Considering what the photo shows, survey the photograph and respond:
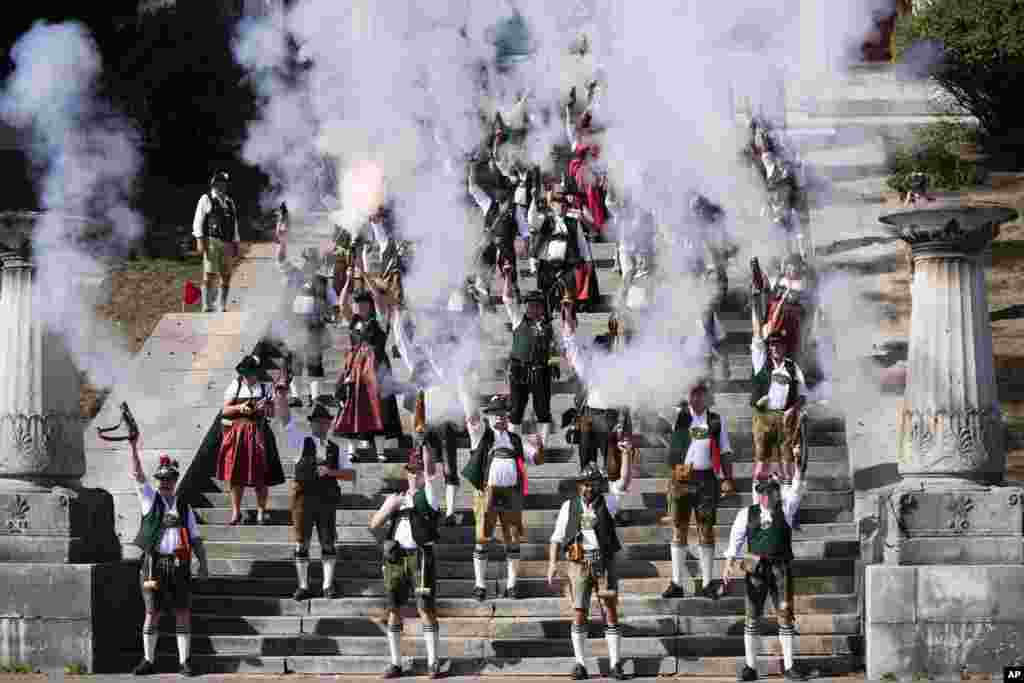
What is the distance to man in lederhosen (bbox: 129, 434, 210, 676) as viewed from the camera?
75.2 feet

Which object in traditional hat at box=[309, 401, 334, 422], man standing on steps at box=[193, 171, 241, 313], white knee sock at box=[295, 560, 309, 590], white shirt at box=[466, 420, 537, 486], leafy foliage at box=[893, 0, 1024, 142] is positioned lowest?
white knee sock at box=[295, 560, 309, 590]

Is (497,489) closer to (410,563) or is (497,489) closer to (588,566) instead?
(410,563)

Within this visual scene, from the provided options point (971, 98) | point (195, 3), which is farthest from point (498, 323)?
point (195, 3)

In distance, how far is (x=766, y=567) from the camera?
72.4ft

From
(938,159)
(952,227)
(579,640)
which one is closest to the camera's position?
(579,640)

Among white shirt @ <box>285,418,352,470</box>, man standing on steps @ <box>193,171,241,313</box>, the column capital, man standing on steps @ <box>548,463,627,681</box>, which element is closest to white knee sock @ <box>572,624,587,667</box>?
man standing on steps @ <box>548,463,627,681</box>

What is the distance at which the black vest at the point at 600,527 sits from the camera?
73.2 feet

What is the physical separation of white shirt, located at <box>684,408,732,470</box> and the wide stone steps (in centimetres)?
109

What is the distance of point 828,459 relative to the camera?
25.4 meters

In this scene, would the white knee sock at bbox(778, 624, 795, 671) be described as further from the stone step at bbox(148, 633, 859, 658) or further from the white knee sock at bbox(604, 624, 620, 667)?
the white knee sock at bbox(604, 624, 620, 667)

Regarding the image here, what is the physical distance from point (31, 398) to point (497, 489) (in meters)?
4.85

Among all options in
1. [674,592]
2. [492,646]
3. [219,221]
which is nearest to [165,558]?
[492,646]

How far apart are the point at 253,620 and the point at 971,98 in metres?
19.3

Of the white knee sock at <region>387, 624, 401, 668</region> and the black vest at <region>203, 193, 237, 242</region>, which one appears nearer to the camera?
the white knee sock at <region>387, 624, 401, 668</region>
